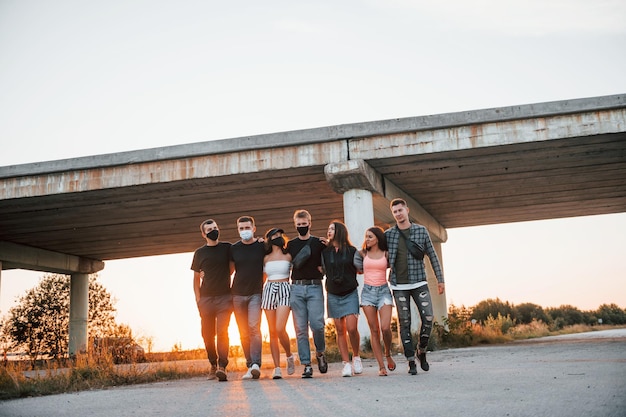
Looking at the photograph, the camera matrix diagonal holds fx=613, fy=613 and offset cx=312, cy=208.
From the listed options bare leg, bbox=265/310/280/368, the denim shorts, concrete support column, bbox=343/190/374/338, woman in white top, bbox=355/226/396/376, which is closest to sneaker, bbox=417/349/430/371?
woman in white top, bbox=355/226/396/376

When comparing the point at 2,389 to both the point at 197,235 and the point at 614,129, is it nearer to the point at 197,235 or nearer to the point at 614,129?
the point at 614,129

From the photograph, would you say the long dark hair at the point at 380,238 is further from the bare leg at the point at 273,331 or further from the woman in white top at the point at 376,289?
the bare leg at the point at 273,331

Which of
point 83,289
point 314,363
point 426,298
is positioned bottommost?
point 314,363

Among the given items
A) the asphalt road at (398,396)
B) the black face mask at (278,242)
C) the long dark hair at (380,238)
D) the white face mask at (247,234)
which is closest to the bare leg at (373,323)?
the asphalt road at (398,396)

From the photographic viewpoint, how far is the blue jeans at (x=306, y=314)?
7457 millimetres

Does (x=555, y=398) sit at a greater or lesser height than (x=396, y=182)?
lesser

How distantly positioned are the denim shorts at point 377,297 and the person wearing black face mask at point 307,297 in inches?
23.1

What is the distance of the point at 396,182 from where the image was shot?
1506 cm

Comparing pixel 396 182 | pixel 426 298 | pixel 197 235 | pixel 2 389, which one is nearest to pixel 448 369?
pixel 426 298

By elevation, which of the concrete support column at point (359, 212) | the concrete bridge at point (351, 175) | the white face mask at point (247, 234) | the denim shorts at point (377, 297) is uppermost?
the concrete bridge at point (351, 175)

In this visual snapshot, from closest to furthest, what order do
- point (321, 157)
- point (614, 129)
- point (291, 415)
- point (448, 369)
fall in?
point (291, 415) → point (448, 369) → point (614, 129) → point (321, 157)

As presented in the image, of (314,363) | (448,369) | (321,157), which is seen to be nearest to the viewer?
(448,369)

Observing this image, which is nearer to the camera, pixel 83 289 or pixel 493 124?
pixel 493 124

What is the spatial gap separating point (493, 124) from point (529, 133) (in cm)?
71
